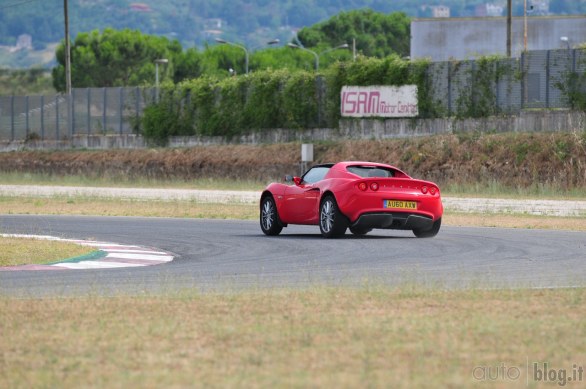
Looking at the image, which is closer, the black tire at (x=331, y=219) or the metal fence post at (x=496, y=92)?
the black tire at (x=331, y=219)

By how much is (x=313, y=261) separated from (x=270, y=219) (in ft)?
20.4

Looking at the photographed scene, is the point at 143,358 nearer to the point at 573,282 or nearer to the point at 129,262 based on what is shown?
the point at 573,282

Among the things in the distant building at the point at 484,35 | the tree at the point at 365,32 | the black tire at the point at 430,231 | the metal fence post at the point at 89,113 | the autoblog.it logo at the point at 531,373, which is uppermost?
the tree at the point at 365,32

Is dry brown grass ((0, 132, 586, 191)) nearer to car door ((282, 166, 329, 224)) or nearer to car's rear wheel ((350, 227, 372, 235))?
car's rear wheel ((350, 227, 372, 235))

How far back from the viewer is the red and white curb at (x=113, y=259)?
16.8m

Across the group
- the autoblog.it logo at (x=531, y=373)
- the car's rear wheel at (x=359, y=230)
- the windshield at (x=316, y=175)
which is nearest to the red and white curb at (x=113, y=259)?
the windshield at (x=316, y=175)

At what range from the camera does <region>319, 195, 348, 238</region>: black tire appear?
70.0 feet

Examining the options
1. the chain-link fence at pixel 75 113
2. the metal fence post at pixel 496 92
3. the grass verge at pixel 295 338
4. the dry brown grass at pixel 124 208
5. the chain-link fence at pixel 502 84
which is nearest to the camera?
the grass verge at pixel 295 338

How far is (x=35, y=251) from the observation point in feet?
61.8

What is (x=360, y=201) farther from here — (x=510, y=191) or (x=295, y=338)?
(x=510, y=191)

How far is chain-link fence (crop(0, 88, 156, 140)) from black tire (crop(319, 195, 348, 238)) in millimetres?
41717

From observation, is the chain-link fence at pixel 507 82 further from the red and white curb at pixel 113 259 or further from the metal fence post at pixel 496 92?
the red and white curb at pixel 113 259

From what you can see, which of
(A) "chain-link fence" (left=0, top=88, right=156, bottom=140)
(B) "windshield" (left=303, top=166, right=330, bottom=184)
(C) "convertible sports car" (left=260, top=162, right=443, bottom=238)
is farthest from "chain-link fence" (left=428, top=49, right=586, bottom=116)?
(B) "windshield" (left=303, top=166, right=330, bottom=184)

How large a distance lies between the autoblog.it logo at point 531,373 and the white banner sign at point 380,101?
41926 mm
